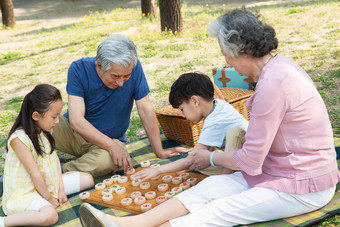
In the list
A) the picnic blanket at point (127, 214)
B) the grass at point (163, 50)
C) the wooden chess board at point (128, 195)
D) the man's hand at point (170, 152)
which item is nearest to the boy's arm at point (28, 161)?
the picnic blanket at point (127, 214)

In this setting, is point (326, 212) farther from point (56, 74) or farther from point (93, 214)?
point (56, 74)

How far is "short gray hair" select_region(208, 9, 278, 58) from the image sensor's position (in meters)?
2.38

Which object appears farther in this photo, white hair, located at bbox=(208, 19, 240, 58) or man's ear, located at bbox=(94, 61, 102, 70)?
man's ear, located at bbox=(94, 61, 102, 70)

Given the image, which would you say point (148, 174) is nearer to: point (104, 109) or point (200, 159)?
point (200, 159)

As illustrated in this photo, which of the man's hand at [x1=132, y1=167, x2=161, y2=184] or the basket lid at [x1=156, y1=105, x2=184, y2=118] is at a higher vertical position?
the basket lid at [x1=156, y1=105, x2=184, y2=118]

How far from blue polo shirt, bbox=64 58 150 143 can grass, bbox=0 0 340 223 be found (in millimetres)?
942

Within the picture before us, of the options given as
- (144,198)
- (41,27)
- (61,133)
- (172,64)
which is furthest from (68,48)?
(144,198)

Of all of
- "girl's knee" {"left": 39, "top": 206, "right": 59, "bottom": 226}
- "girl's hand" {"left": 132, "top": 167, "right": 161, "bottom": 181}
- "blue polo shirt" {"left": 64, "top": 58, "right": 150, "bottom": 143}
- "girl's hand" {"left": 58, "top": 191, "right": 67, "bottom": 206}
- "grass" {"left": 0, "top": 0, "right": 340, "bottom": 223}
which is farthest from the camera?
"grass" {"left": 0, "top": 0, "right": 340, "bottom": 223}

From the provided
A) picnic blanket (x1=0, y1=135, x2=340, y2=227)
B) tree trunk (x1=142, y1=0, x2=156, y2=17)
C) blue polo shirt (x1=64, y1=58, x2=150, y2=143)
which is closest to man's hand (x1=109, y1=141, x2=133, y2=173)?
picnic blanket (x1=0, y1=135, x2=340, y2=227)

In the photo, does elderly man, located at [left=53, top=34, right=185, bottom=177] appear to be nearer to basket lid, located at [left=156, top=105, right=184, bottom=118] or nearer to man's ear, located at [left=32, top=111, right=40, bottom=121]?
basket lid, located at [left=156, top=105, right=184, bottom=118]

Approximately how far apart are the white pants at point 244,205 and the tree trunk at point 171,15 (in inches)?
280

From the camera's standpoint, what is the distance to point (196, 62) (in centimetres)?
745

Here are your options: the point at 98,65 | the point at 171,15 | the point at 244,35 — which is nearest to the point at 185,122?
the point at 98,65

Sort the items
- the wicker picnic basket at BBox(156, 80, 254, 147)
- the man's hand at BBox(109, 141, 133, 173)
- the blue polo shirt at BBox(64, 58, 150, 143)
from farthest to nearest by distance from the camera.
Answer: the wicker picnic basket at BBox(156, 80, 254, 147), the blue polo shirt at BBox(64, 58, 150, 143), the man's hand at BBox(109, 141, 133, 173)
